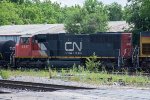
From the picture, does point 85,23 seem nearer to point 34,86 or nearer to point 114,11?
point 34,86

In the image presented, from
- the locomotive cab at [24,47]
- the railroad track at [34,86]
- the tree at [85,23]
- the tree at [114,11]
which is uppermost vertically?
the tree at [114,11]

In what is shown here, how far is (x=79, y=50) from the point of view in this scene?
3073cm

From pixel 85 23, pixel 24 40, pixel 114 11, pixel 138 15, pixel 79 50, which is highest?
pixel 114 11

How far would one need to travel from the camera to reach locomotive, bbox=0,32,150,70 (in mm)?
29141

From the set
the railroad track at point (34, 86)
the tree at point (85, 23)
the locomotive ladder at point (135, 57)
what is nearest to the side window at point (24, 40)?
the locomotive ladder at point (135, 57)

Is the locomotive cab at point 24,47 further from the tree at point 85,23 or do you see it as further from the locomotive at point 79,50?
the tree at point 85,23

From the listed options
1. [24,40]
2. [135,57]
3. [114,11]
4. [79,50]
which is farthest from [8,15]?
[135,57]

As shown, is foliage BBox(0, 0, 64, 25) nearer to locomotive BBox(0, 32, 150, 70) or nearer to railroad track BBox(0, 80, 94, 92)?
locomotive BBox(0, 32, 150, 70)

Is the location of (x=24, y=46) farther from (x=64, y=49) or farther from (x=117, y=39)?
(x=117, y=39)

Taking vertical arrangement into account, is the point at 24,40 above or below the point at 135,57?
above

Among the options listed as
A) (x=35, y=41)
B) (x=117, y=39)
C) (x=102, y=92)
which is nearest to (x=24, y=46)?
(x=35, y=41)

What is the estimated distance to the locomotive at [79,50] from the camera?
2914cm

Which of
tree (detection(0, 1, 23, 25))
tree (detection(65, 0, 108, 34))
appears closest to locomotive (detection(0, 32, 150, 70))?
tree (detection(65, 0, 108, 34))

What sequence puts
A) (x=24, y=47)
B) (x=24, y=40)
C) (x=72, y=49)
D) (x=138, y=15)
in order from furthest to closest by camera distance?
1. (x=138, y=15)
2. (x=24, y=40)
3. (x=24, y=47)
4. (x=72, y=49)
